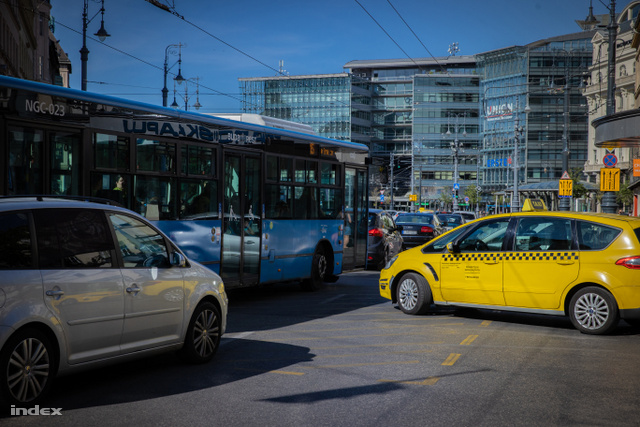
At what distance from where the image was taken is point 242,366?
7703mm

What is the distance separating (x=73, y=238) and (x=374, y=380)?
9.59 feet

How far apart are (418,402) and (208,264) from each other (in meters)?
6.24

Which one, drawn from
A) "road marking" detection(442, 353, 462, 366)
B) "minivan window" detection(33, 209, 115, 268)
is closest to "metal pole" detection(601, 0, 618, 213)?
"road marking" detection(442, 353, 462, 366)

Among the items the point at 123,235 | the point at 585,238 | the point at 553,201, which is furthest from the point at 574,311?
the point at 553,201

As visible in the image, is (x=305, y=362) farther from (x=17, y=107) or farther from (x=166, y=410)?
(x=17, y=107)

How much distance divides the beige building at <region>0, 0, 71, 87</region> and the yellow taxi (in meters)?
28.4

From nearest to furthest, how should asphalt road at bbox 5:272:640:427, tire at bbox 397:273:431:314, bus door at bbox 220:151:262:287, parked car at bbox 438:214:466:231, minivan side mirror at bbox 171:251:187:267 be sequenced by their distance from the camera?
1. asphalt road at bbox 5:272:640:427
2. minivan side mirror at bbox 171:251:187:267
3. tire at bbox 397:273:431:314
4. bus door at bbox 220:151:262:287
5. parked car at bbox 438:214:466:231

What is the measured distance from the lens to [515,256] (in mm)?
10906

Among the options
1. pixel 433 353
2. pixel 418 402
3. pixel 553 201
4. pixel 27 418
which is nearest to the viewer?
pixel 27 418

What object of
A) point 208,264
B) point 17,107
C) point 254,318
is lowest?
point 254,318

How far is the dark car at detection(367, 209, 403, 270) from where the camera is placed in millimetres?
19953

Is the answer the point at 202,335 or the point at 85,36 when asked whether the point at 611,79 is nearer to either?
the point at 85,36

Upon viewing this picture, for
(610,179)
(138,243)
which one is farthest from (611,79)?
(138,243)

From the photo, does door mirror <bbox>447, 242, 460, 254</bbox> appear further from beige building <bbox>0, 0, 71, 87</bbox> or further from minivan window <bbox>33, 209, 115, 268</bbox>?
beige building <bbox>0, 0, 71, 87</bbox>
